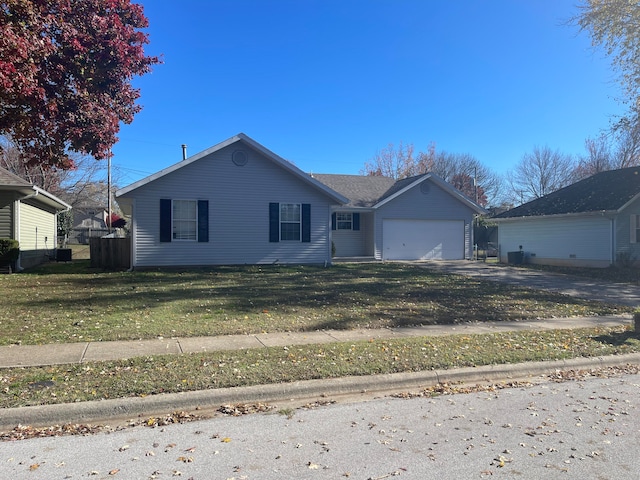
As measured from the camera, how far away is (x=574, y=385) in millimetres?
5941

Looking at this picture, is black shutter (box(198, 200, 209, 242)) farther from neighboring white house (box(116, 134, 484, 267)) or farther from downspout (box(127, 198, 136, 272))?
downspout (box(127, 198, 136, 272))

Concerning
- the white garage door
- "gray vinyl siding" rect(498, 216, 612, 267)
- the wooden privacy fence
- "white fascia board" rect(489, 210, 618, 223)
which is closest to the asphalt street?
the wooden privacy fence

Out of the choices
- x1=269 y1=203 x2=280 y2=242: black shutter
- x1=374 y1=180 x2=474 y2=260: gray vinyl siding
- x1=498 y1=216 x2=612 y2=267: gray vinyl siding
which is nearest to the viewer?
x1=269 y1=203 x2=280 y2=242: black shutter

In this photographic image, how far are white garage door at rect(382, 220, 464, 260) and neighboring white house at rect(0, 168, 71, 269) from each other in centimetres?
1558

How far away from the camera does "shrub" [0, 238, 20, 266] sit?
1605 cm

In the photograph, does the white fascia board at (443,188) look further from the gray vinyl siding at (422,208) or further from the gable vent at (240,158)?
the gable vent at (240,158)

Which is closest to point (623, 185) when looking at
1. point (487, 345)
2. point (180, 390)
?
point (487, 345)

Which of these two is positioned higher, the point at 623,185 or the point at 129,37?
the point at 129,37

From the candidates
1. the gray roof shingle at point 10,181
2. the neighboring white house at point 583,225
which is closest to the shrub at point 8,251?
the gray roof shingle at point 10,181

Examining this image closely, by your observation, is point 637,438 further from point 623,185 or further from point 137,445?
point 623,185

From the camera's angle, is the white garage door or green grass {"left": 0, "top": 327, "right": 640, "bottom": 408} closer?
green grass {"left": 0, "top": 327, "right": 640, "bottom": 408}

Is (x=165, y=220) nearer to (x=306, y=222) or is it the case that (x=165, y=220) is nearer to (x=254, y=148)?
(x=254, y=148)

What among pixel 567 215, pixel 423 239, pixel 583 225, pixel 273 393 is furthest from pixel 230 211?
pixel 583 225

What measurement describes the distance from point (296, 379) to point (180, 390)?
52.5 inches
